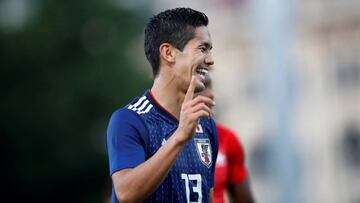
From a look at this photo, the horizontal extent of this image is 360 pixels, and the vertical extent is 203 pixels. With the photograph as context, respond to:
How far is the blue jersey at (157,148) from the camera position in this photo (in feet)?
19.0

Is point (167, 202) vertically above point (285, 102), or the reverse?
point (285, 102)

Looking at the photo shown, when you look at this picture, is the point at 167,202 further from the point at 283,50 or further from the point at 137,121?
the point at 283,50

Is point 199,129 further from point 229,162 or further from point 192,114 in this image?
point 229,162

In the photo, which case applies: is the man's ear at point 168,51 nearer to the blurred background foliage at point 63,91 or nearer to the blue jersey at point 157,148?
the blue jersey at point 157,148

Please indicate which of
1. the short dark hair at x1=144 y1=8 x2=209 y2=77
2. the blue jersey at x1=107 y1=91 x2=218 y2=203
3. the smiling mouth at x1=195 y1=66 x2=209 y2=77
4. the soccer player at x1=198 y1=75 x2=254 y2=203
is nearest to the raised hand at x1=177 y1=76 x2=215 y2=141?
the blue jersey at x1=107 y1=91 x2=218 y2=203

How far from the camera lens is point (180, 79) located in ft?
19.9

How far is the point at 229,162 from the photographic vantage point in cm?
934

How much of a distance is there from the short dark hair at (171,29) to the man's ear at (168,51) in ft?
0.06

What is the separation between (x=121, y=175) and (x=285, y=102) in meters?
4.74

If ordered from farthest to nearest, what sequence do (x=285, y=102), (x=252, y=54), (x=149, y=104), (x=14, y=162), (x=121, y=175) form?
(x=252, y=54)
(x=14, y=162)
(x=285, y=102)
(x=149, y=104)
(x=121, y=175)

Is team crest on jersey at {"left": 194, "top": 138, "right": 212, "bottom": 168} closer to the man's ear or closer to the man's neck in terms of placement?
the man's neck

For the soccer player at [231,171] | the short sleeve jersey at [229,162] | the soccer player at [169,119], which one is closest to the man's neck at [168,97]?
the soccer player at [169,119]

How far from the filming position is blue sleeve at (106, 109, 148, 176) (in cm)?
574

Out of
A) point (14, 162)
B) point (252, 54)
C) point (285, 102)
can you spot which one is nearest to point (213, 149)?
point (285, 102)
